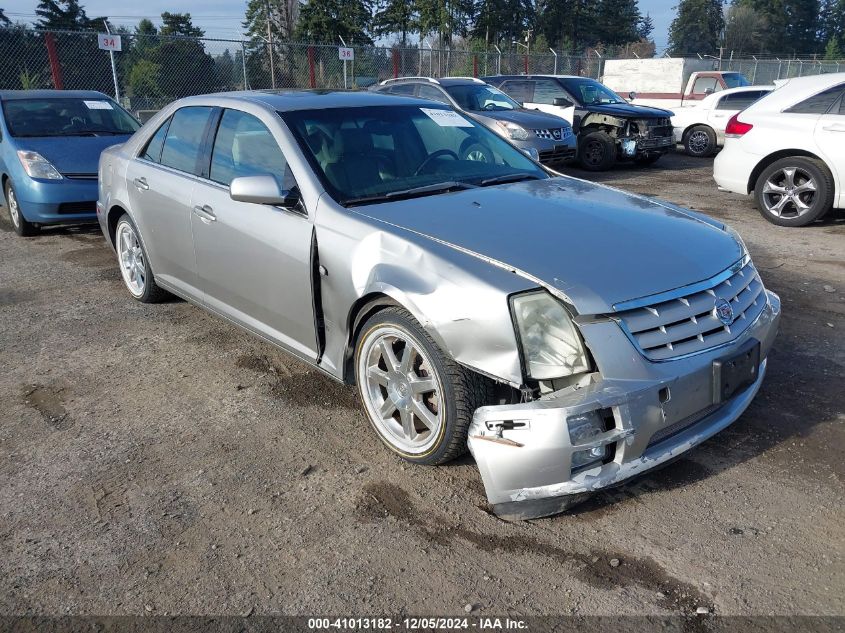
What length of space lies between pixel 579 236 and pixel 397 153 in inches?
50.8

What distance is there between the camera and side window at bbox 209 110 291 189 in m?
3.76

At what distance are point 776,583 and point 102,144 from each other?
7.94 metres

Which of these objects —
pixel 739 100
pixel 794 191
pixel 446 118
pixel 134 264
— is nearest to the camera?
pixel 446 118

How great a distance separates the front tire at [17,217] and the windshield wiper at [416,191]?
594 cm

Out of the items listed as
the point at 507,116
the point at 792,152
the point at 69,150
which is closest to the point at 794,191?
the point at 792,152

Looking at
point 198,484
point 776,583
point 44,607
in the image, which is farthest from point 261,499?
point 776,583

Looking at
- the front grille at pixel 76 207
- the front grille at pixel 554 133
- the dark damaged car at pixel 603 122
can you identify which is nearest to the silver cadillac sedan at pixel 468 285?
the front grille at pixel 76 207

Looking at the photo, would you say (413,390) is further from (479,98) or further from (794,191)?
(479,98)

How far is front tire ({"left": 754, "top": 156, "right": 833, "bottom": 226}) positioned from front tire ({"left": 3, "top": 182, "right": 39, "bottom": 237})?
27.5 feet

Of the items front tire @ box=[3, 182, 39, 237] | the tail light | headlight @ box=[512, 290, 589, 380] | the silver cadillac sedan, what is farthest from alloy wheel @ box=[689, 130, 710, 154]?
headlight @ box=[512, 290, 589, 380]

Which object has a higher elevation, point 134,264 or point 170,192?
point 170,192

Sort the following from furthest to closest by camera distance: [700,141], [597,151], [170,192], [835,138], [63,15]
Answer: [63,15], [700,141], [597,151], [835,138], [170,192]

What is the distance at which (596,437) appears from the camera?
2.52m

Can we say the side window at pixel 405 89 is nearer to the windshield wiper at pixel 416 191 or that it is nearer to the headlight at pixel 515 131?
the headlight at pixel 515 131
